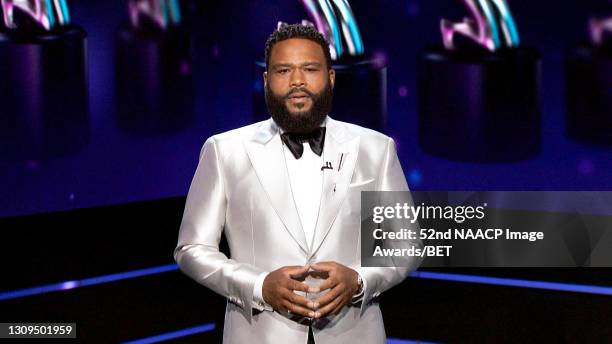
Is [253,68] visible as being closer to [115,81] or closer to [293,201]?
[115,81]

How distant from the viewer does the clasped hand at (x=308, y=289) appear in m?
1.62

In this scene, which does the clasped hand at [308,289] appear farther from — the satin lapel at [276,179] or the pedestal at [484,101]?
the pedestal at [484,101]

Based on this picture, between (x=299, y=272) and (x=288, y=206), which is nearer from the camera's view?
(x=299, y=272)

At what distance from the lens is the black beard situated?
179 centimetres

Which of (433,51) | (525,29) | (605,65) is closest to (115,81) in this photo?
(433,51)

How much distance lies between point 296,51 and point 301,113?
14cm

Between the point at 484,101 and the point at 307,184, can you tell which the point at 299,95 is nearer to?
the point at 307,184

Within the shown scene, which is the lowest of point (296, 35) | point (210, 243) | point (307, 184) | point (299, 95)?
point (210, 243)

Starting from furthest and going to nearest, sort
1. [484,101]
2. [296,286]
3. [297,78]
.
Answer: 1. [484,101]
2. [297,78]
3. [296,286]

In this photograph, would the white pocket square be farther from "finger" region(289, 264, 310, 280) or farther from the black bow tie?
"finger" region(289, 264, 310, 280)

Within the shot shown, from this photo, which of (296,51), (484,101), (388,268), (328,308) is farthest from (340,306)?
(484,101)

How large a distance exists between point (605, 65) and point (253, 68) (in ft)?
6.24

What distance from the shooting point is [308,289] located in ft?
5.30

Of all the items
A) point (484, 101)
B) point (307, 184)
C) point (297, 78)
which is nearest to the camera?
point (297, 78)
